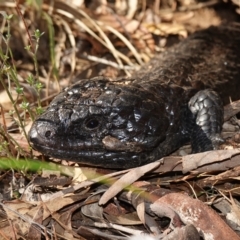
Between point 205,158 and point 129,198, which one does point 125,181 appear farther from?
point 205,158

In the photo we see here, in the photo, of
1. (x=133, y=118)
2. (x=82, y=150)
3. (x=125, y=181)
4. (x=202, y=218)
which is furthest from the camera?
(x=133, y=118)

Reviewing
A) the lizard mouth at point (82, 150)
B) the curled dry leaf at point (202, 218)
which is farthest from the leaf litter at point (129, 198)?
the lizard mouth at point (82, 150)

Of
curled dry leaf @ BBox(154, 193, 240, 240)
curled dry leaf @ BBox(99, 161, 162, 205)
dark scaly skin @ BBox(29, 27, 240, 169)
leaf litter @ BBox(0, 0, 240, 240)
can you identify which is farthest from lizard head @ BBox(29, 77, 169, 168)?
curled dry leaf @ BBox(154, 193, 240, 240)

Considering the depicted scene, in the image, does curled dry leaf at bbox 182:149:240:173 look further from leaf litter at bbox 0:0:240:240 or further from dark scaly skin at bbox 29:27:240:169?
dark scaly skin at bbox 29:27:240:169

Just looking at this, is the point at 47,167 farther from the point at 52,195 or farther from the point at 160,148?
the point at 160,148

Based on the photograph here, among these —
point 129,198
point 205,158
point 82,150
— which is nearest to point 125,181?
point 129,198

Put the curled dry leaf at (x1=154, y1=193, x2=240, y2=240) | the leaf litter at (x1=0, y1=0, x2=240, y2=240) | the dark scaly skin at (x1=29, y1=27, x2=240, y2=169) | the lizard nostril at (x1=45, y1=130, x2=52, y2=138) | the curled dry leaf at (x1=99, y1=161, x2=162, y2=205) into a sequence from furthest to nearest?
the dark scaly skin at (x1=29, y1=27, x2=240, y2=169) → the lizard nostril at (x1=45, y1=130, x2=52, y2=138) → the curled dry leaf at (x1=99, y1=161, x2=162, y2=205) → the leaf litter at (x1=0, y1=0, x2=240, y2=240) → the curled dry leaf at (x1=154, y1=193, x2=240, y2=240)

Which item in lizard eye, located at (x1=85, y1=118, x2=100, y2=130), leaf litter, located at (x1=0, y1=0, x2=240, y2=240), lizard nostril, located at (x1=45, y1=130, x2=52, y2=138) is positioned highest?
lizard eye, located at (x1=85, y1=118, x2=100, y2=130)

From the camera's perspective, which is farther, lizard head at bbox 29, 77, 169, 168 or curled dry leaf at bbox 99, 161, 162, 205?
lizard head at bbox 29, 77, 169, 168
